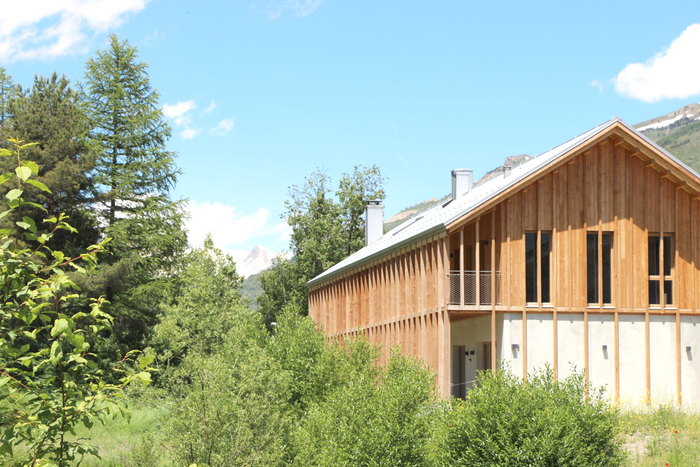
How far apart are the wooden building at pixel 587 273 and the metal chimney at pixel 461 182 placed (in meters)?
9.03

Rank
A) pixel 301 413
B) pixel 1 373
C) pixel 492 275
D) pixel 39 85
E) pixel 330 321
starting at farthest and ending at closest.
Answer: pixel 39 85
pixel 330 321
pixel 492 275
pixel 301 413
pixel 1 373

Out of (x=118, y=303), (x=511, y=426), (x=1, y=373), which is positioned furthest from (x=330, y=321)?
(x=1, y=373)

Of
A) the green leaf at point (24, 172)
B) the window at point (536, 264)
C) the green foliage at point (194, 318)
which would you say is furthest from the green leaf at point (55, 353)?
the green foliage at point (194, 318)

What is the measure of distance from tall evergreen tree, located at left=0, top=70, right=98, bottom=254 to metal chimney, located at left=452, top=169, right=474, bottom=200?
19119 mm

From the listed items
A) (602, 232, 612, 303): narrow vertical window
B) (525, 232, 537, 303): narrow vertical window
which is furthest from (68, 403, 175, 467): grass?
(602, 232, 612, 303): narrow vertical window

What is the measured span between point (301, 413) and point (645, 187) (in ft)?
44.8

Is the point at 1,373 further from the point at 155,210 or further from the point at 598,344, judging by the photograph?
the point at 155,210

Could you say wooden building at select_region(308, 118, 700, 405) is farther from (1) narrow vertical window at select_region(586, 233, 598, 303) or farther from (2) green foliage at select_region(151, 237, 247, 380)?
(2) green foliage at select_region(151, 237, 247, 380)

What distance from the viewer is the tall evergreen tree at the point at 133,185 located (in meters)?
38.6

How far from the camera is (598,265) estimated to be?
22797 mm

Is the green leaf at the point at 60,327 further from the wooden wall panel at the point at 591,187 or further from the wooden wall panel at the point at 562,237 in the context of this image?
the wooden wall panel at the point at 591,187

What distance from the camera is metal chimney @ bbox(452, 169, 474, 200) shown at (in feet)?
107

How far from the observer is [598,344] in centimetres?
2219

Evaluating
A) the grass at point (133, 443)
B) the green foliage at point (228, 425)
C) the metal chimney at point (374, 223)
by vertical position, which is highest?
the metal chimney at point (374, 223)
